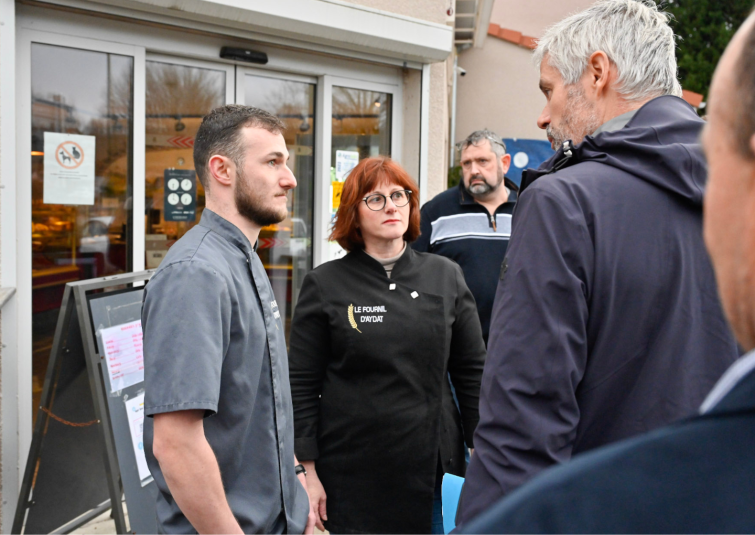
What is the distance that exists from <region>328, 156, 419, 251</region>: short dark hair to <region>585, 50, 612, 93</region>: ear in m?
1.46

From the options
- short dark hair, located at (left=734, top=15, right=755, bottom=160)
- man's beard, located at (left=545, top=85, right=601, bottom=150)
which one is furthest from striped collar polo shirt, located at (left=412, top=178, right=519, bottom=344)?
short dark hair, located at (left=734, top=15, right=755, bottom=160)

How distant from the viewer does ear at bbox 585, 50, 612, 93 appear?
4.97 ft

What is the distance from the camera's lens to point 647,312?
4.11 ft

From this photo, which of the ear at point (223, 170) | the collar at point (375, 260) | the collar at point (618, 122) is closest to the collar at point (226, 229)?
the ear at point (223, 170)

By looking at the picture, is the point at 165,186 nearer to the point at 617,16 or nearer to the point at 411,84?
the point at 411,84

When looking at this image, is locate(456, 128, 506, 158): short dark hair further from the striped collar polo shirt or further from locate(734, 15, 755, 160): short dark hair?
locate(734, 15, 755, 160): short dark hair

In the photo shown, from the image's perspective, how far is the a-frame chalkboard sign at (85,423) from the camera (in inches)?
120

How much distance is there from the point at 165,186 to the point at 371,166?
1.78m

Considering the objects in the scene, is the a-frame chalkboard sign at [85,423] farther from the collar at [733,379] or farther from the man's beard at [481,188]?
the collar at [733,379]

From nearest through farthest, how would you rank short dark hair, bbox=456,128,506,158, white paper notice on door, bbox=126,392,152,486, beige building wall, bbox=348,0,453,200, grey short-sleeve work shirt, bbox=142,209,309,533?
grey short-sleeve work shirt, bbox=142,209,309,533 < white paper notice on door, bbox=126,392,152,486 < short dark hair, bbox=456,128,506,158 < beige building wall, bbox=348,0,453,200

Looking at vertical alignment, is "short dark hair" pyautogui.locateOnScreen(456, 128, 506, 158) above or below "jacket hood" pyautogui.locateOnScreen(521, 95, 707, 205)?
above

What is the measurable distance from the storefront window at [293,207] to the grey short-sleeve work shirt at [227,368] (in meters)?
2.74

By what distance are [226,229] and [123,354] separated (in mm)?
1562

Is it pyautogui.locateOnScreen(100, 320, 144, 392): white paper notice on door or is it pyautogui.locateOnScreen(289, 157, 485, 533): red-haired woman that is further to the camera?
pyautogui.locateOnScreen(100, 320, 144, 392): white paper notice on door
